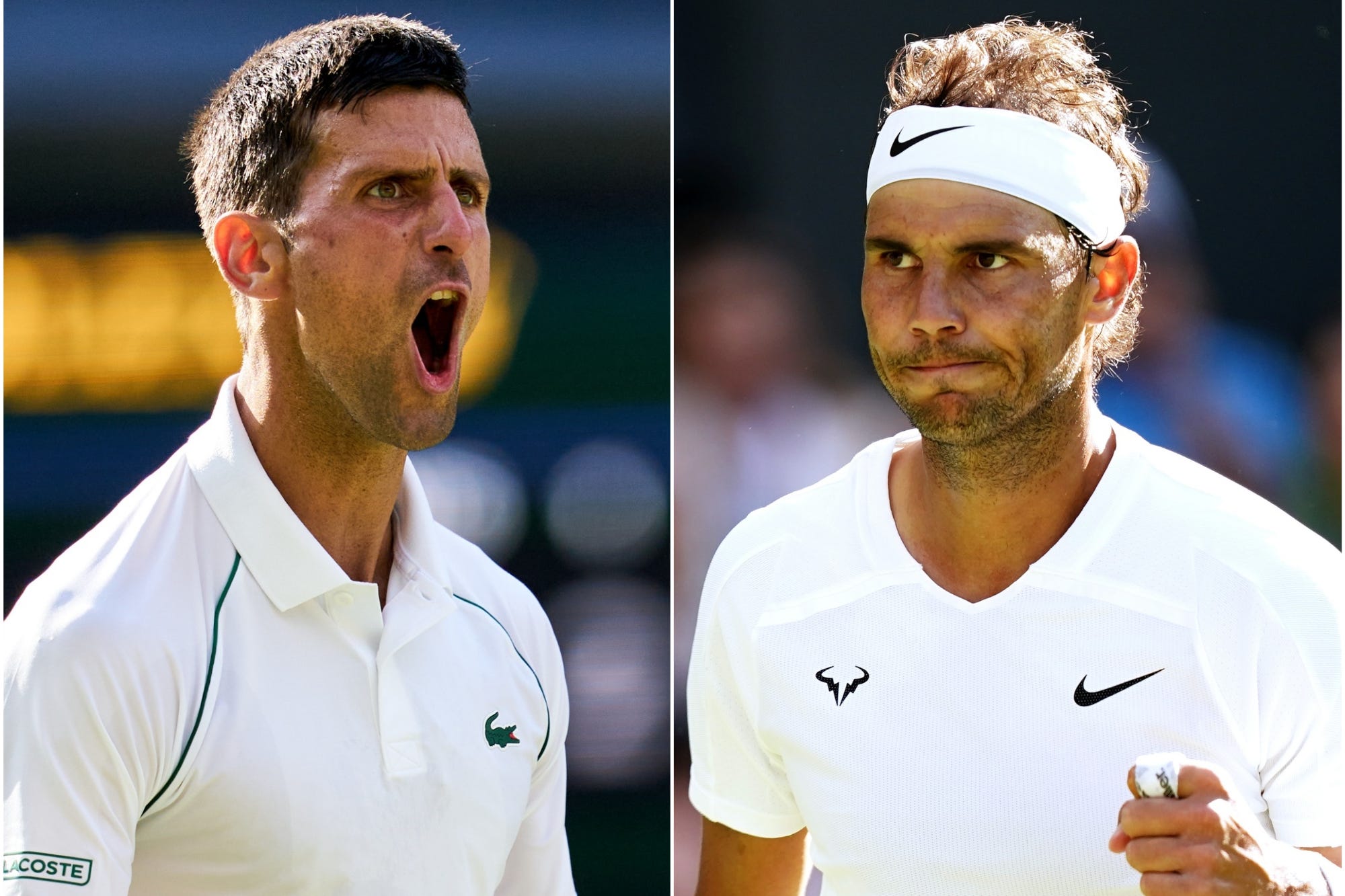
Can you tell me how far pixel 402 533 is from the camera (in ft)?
7.29

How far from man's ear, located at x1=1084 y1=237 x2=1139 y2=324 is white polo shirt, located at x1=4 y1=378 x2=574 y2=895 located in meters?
1.10

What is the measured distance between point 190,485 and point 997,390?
1.18 metres

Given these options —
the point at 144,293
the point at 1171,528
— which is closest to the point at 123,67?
the point at 144,293

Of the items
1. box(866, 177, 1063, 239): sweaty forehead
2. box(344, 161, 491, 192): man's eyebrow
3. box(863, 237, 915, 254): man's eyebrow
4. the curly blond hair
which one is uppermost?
the curly blond hair

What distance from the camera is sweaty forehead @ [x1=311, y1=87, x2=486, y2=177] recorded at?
205 centimetres

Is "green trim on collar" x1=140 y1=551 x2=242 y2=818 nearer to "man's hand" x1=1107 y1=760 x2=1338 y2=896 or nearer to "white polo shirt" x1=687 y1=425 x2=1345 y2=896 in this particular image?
"white polo shirt" x1=687 y1=425 x2=1345 y2=896

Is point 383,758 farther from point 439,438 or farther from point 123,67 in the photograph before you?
point 123,67

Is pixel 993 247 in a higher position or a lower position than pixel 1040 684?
higher

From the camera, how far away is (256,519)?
2008mm

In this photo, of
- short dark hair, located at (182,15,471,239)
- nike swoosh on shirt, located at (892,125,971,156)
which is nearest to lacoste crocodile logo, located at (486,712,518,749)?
short dark hair, located at (182,15,471,239)

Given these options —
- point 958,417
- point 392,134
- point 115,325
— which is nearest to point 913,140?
point 958,417

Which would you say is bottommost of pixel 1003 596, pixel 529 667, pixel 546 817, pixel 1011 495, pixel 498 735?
pixel 546 817

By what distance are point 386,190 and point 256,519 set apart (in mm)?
517

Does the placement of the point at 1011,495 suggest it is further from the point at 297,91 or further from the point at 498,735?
the point at 297,91
